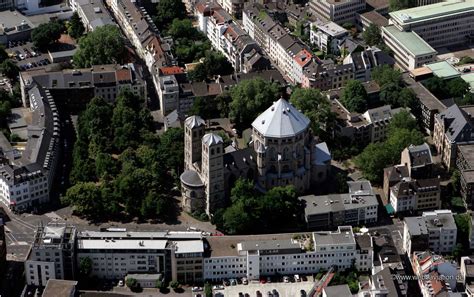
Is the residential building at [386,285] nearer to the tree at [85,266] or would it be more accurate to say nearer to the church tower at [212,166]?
the church tower at [212,166]

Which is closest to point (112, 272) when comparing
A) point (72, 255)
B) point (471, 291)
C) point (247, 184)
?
point (72, 255)

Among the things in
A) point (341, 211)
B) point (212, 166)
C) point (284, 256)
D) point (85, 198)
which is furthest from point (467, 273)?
point (85, 198)

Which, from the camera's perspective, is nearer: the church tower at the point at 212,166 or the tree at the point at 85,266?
the tree at the point at 85,266

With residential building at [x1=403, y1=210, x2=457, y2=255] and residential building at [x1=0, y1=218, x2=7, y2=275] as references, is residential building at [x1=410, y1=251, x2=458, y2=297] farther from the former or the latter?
residential building at [x1=0, y1=218, x2=7, y2=275]

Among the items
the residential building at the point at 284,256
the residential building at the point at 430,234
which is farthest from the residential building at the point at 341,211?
the residential building at the point at 284,256

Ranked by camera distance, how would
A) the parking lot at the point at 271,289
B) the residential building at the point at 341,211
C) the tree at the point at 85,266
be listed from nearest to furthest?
the parking lot at the point at 271,289, the tree at the point at 85,266, the residential building at the point at 341,211

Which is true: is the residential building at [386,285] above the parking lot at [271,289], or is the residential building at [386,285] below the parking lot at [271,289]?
above

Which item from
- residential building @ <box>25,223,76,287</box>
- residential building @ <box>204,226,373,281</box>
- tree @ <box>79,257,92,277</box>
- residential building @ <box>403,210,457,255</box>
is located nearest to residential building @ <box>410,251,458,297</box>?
residential building @ <box>403,210,457,255</box>
